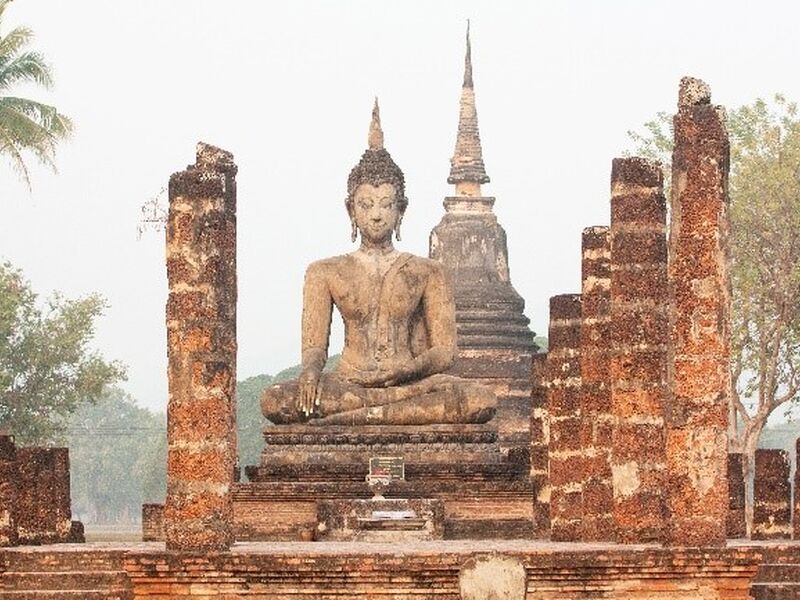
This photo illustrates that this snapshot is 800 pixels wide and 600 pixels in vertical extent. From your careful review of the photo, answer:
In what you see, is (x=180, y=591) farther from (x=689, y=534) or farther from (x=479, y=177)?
(x=479, y=177)

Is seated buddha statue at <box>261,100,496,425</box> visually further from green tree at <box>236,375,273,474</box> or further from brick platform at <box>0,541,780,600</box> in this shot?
green tree at <box>236,375,273,474</box>

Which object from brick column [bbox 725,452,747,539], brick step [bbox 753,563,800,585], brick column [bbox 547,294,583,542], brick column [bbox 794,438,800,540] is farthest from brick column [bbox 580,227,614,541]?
brick column [bbox 725,452,747,539]

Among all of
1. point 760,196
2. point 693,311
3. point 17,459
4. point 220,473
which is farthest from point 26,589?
point 760,196

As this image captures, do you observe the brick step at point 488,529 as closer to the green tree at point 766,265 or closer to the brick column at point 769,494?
the brick column at point 769,494

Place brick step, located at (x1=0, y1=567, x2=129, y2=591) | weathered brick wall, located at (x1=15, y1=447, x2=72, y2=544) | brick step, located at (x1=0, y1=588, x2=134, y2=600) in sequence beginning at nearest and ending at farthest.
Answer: brick step, located at (x1=0, y1=588, x2=134, y2=600) → brick step, located at (x1=0, y1=567, x2=129, y2=591) → weathered brick wall, located at (x1=15, y1=447, x2=72, y2=544)

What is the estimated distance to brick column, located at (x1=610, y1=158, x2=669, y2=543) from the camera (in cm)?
2027

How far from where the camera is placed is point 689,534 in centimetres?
1855

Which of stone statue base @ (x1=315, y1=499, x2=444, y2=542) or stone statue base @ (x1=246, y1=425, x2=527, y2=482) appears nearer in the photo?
stone statue base @ (x1=315, y1=499, x2=444, y2=542)

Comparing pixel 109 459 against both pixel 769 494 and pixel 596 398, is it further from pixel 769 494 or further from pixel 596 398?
pixel 596 398

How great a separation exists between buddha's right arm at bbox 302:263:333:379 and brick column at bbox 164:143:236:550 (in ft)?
28.5

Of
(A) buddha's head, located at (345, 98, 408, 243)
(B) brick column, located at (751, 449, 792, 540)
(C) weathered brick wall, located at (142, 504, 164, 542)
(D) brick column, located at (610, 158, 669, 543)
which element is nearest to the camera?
(D) brick column, located at (610, 158, 669, 543)

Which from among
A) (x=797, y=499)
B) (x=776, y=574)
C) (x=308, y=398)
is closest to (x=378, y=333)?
(x=308, y=398)

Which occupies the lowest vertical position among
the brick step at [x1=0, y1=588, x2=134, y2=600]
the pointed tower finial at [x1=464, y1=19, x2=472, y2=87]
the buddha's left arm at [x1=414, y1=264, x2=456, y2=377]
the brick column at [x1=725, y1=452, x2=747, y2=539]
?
the brick step at [x1=0, y1=588, x2=134, y2=600]

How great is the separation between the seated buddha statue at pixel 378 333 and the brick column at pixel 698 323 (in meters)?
8.24
